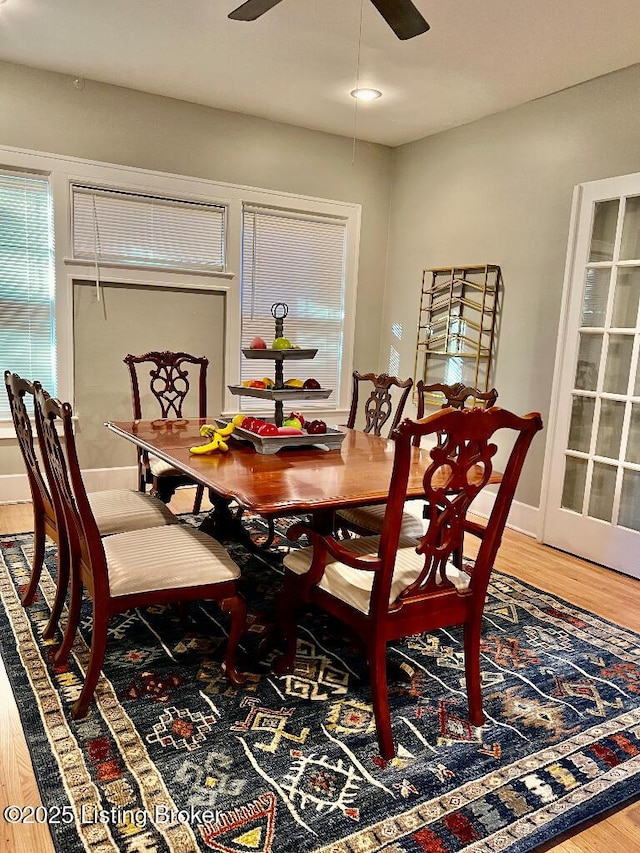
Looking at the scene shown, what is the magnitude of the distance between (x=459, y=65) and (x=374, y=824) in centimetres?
369

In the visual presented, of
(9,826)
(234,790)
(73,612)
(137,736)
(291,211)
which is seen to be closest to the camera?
(9,826)

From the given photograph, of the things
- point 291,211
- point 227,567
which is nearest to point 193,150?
point 291,211

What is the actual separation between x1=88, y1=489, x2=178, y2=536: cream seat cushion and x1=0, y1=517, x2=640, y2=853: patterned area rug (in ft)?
1.35

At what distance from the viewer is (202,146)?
4.47 meters

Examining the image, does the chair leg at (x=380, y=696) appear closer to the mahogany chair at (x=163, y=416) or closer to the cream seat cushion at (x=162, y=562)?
the cream seat cushion at (x=162, y=562)

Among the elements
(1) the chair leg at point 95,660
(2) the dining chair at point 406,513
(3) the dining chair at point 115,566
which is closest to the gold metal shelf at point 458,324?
(2) the dining chair at point 406,513

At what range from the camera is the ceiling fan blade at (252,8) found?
7.63ft

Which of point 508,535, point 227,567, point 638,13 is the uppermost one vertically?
point 638,13

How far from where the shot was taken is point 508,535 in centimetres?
413

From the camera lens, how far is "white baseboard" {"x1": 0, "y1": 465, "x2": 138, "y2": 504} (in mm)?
4176

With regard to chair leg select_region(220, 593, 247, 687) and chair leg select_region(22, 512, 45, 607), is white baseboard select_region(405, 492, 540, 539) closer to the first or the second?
chair leg select_region(220, 593, 247, 687)

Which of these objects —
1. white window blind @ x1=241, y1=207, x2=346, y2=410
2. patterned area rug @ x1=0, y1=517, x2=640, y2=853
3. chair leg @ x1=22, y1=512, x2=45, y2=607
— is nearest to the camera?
patterned area rug @ x1=0, y1=517, x2=640, y2=853

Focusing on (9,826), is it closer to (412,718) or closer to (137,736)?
(137,736)

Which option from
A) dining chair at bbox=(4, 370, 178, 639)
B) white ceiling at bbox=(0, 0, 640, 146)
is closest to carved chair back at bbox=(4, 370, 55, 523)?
dining chair at bbox=(4, 370, 178, 639)
